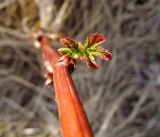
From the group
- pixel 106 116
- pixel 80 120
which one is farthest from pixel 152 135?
pixel 80 120

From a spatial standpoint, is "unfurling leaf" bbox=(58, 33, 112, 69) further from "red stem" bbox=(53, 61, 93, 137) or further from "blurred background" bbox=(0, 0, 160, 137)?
"blurred background" bbox=(0, 0, 160, 137)

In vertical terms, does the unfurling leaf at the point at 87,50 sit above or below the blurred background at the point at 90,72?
below

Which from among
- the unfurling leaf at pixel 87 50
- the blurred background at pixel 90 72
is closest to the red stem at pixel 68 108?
the unfurling leaf at pixel 87 50

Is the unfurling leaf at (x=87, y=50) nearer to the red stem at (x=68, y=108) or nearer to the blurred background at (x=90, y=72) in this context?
the red stem at (x=68, y=108)

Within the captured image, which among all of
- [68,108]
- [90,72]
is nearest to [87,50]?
[68,108]

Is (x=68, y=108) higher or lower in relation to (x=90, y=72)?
lower

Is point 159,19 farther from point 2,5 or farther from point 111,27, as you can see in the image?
point 2,5

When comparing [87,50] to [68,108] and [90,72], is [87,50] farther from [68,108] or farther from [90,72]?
[90,72]

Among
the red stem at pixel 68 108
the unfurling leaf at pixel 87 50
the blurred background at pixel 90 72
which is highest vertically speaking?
the blurred background at pixel 90 72

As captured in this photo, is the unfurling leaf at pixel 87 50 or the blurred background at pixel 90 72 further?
the blurred background at pixel 90 72
